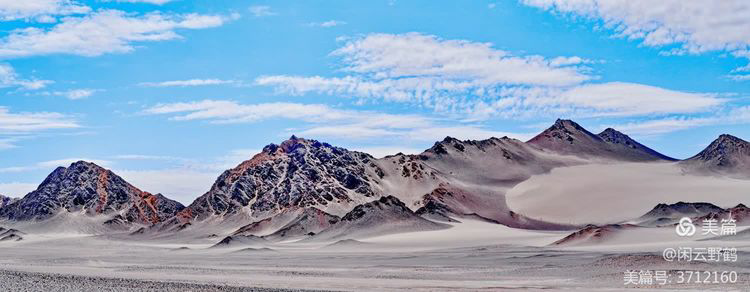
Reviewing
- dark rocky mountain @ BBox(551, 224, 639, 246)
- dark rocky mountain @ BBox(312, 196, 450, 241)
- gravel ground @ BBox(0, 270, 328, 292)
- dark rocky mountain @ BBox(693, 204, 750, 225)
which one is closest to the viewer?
gravel ground @ BBox(0, 270, 328, 292)

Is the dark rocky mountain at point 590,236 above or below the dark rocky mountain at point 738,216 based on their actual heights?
below

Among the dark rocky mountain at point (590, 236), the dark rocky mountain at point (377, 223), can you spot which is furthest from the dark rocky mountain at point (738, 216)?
the dark rocky mountain at point (377, 223)

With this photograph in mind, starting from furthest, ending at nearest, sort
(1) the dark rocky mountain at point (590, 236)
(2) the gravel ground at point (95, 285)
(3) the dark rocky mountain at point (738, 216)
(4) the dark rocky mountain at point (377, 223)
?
(4) the dark rocky mountain at point (377, 223), (3) the dark rocky mountain at point (738, 216), (1) the dark rocky mountain at point (590, 236), (2) the gravel ground at point (95, 285)

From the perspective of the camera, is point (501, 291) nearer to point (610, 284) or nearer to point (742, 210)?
point (610, 284)

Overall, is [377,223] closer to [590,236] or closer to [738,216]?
[590,236]

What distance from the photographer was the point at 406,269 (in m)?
84.4

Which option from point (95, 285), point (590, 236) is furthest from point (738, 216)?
point (95, 285)

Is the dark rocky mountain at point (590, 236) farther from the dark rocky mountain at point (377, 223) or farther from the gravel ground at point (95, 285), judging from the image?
the gravel ground at point (95, 285)

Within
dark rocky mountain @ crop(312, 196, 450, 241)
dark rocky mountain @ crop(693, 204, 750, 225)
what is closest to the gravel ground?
dark rocky mountain @ crop(312, 196, 450, 241)

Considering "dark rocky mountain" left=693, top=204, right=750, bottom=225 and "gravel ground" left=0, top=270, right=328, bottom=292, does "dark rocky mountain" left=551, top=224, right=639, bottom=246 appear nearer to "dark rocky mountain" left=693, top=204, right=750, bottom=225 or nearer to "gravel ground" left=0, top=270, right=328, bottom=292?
"dark rocky mountain" left=693, top=204, right=750, bottom=225

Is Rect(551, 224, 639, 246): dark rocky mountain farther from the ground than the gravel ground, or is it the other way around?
Rect(551, 224, 639, 246): dark rocky mountain

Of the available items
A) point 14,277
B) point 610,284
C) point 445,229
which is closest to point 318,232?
point 445,229

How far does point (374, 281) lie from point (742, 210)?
12711 cm

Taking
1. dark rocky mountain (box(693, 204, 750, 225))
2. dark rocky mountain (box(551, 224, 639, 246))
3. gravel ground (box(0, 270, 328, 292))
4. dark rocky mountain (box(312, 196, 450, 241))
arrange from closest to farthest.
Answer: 1. gravel ground (box(0, 270, 328, 292))
2. dark rocky mountain (box(551, 224, 639, 246))
3. dark rocky mountain (box(693, 204, 750, 225))
4. dark rocky mountain (box(312, 196, 450, 241))
